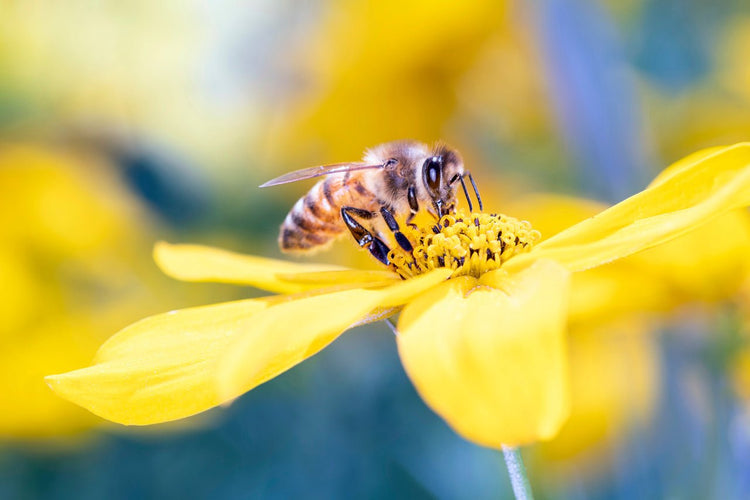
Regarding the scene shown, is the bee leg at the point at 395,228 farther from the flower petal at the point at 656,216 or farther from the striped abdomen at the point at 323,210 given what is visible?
the flower petal at the point at 656,216

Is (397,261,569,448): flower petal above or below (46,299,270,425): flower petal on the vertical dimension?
below

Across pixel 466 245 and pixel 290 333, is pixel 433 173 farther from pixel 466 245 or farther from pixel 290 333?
pixel 290 333

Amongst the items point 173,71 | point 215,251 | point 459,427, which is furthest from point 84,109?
point 459,427

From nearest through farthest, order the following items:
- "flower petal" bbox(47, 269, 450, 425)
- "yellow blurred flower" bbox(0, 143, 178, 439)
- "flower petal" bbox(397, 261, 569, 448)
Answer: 1. "flower petal" bbox(397, 261, 569, 448)
2. "flower petal" bbox(47, 269, 450, 425)
3. "yellow blurred flower" bbox(0, 143, 178, 439)

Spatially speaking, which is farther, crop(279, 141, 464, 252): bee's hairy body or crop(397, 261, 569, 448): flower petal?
crop(279, 141, 464, 252): bee's hairy body

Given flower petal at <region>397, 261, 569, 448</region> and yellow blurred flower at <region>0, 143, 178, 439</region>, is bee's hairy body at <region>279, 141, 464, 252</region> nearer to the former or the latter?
flower petal at <region>397, 261, 569, 448</region>

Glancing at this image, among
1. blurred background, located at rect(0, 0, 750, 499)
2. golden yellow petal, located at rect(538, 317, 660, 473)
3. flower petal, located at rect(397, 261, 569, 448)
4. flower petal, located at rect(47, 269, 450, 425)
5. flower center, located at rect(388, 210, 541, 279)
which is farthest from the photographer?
blurred background, located at rect(0, 0, 750, 499)

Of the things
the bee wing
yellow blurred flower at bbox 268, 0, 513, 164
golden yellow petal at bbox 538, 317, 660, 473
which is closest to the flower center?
the bee wing

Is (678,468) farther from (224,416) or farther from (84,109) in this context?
(84,109)
